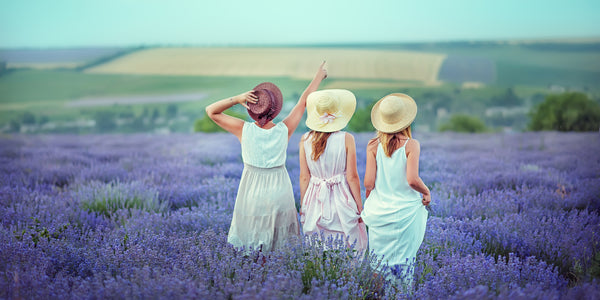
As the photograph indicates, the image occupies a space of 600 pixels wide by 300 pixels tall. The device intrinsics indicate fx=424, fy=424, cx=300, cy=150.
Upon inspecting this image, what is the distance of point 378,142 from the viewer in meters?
2.85

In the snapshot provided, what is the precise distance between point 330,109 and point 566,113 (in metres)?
20.3

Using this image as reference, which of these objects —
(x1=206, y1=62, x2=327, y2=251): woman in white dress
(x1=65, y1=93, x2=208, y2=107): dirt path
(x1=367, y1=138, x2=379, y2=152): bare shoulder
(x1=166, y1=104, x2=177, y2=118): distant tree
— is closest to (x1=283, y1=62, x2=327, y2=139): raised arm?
(x1=206, y1=62, x2=327, y2=251): woman in white dress

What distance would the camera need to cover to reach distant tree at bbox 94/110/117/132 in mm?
17797

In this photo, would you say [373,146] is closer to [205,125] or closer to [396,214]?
[396,214]

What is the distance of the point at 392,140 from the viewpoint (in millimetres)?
2756

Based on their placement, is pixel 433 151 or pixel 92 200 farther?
pixel 433 151

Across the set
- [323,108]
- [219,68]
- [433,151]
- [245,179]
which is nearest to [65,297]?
[245,179]

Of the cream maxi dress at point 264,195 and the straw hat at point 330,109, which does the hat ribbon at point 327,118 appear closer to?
the straw hat at point 330,109

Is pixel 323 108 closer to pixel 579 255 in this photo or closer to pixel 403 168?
pixel 403 168

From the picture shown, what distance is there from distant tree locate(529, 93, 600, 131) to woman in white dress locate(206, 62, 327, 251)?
740 inches

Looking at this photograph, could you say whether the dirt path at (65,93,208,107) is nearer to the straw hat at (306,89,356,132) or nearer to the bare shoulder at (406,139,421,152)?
the straw hat at (306,89,356,132)

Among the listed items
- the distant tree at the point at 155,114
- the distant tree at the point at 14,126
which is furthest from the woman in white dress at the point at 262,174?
the distant tree at the point at 14,126

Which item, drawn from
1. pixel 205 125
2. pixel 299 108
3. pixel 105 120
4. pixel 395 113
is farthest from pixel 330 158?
pixel 205 125

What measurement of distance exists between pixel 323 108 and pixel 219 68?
22.5 meters
